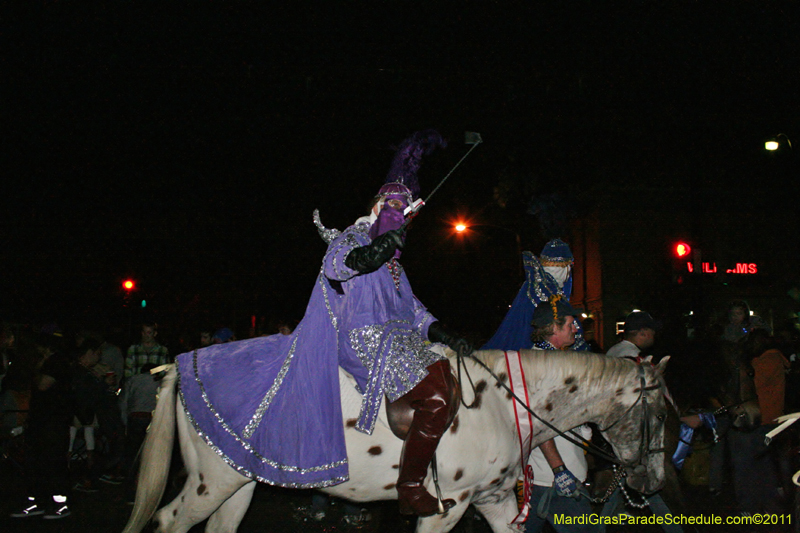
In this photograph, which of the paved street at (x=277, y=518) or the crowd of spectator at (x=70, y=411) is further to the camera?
the crowd of spectator at (x=70, y=411)

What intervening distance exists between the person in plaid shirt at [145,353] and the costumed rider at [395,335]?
22.1 feet

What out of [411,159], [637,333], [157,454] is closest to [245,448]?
[157,454]

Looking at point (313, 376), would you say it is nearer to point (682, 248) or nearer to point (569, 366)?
point (569, 366)

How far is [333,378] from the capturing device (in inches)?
173

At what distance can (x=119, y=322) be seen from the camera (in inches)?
969

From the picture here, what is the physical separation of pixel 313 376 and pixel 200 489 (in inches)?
41.0

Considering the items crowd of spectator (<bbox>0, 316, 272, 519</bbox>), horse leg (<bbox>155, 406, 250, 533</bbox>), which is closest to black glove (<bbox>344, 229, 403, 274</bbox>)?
horse leg (<bbox>155, 406, 250, 533</bbox>)

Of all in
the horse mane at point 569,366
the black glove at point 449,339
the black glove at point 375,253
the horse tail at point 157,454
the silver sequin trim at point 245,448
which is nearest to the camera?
the black glove at point 375,253

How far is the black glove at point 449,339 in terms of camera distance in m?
4.44

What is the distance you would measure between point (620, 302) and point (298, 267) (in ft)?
51.8

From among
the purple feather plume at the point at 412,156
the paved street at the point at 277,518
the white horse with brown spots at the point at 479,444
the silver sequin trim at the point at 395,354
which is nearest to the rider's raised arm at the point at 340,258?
the silver sequin trim at the point at 395,354

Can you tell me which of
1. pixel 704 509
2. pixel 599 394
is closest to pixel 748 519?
pixel 704 509

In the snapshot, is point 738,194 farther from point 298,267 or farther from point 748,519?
point 748,519

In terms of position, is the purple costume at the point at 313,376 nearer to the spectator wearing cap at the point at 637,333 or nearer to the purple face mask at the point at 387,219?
the purple face mask at the point at 387,219
